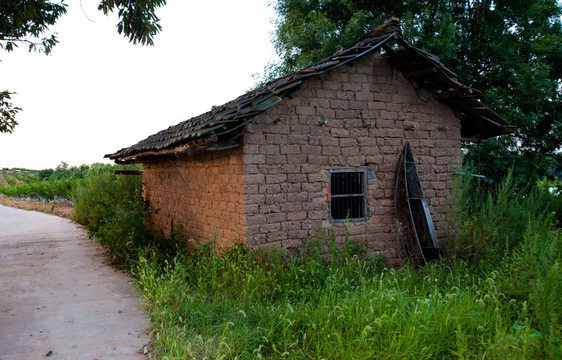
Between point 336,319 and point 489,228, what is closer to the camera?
point 336,319

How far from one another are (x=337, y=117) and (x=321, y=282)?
2.88 meters

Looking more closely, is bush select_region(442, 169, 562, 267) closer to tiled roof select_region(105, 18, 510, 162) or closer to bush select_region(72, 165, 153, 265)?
tiled roof select_region(105, 18, 510, 162)

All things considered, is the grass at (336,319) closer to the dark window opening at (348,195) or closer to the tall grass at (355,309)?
the tall grass at (355,309)

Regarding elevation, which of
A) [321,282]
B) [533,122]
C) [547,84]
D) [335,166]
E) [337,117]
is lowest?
[321,282]

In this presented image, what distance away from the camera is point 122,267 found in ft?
29.0

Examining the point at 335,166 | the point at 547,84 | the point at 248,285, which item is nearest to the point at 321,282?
the point at 248,285

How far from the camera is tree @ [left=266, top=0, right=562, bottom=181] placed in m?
12.8

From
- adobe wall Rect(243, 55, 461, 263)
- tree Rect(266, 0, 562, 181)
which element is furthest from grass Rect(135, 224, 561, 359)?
tree Rect(266, 0, 562, 181)

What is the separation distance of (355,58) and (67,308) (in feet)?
19.6

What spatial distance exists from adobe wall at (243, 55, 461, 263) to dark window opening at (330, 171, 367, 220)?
18 centimetres

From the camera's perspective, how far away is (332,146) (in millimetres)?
7441

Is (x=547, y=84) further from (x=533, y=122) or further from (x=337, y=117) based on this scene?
(x=337, y=117)

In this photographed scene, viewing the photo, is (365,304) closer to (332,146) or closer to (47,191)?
(332,146)

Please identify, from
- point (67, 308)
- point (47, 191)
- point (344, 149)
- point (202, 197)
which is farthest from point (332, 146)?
point (47, 191)
